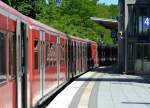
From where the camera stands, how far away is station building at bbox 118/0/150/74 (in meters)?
44.4

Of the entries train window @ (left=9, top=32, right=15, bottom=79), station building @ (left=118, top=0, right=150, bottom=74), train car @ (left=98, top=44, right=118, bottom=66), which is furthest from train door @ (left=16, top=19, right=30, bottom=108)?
train car @ (left=98, top=44, right=118, bottom=66)

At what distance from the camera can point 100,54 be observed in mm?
64750

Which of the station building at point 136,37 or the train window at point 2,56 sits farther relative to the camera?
the station building at point 136,37

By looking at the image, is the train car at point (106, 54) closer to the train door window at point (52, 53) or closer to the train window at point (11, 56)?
the train door window at point (52, 53)

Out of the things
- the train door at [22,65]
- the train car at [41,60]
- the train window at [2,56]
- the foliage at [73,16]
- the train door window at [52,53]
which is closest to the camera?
the train window at [2,56]

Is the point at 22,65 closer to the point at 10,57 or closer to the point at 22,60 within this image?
the point at 22,60

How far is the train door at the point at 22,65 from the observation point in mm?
11219

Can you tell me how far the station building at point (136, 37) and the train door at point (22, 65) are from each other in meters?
32.0

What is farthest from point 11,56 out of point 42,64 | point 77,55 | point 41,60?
point 77,55

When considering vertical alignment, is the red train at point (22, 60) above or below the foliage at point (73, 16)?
below

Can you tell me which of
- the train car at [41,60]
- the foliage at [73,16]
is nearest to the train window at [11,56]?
the train car at [41,60]

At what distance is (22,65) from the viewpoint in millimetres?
11805

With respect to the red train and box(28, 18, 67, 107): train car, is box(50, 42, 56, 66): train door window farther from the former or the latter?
the red train

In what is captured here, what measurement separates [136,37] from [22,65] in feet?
109
